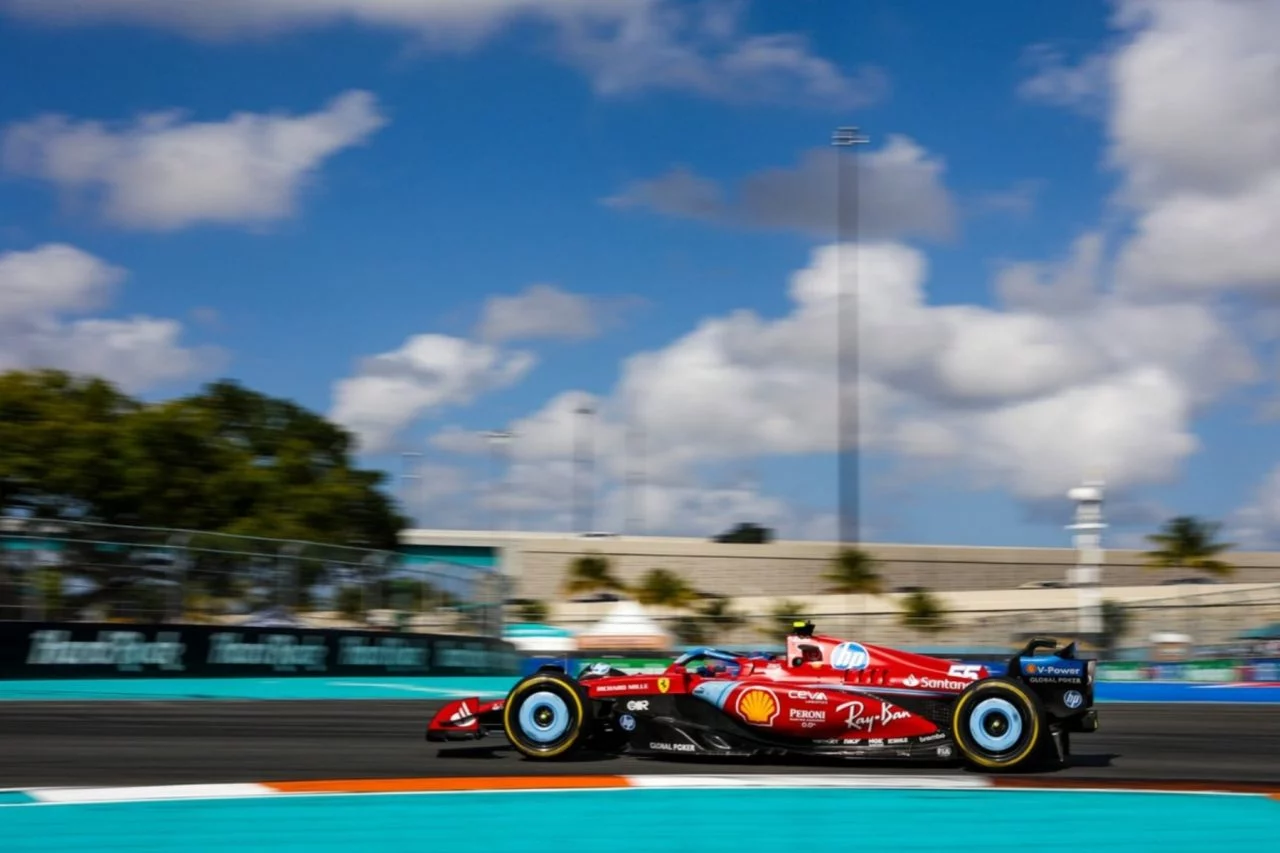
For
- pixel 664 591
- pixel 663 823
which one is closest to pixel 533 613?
pixel 664 591

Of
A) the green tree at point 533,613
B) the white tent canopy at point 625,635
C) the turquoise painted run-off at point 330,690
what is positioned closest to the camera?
the turquoise painted run-off at point 330,690

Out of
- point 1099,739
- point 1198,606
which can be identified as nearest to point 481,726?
point 1099,739

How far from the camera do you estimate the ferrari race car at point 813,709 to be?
9094 millimetres

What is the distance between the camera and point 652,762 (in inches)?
382

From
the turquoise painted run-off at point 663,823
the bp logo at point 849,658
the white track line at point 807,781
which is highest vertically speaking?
the bp logo at point 849,658

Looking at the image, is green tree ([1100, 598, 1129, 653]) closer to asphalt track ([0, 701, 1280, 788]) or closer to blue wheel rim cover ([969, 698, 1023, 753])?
asphalt track ([0, 701, 1280, 788])

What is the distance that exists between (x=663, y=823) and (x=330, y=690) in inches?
508

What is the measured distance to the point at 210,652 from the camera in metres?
19.5

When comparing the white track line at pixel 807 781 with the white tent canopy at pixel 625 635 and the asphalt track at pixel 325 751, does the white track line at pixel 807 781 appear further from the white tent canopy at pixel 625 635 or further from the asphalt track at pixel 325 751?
the white tent canopy at pixel 625 635

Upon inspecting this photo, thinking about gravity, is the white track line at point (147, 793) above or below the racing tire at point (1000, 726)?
below

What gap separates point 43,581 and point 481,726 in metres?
10.3

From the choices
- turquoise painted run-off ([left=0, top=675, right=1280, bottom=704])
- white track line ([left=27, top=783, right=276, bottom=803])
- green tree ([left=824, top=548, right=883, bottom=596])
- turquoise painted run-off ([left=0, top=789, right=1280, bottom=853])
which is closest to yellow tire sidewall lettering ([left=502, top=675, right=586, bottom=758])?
turquoise painted run-off ([left=0, top=789, right=1280, bottom=853])

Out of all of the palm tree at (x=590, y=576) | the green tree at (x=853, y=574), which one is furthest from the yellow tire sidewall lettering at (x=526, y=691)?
the palm tree at (x=590, y=576)

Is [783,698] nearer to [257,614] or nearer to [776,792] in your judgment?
[776,792]
